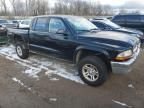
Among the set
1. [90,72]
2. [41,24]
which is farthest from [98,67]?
[41,24]

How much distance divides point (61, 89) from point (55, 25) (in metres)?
1.95

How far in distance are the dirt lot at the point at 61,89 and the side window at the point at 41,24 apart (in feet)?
4.11

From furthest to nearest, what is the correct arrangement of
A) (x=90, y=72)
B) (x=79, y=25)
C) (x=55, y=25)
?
(x=55, y=25)
(x=79, y=25)
(x=90, y=72)

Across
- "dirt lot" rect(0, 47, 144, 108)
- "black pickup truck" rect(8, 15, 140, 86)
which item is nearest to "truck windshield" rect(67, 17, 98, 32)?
"black pickup truck" rect(8, 15, 140, 86)

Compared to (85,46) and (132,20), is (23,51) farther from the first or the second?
(132,20)

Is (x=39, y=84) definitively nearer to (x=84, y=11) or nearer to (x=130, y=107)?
(x=130, y=107)

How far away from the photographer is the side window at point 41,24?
18.9 ft

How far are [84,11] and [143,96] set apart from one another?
62.9 metres

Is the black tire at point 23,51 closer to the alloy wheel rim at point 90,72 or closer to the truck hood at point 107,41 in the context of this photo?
the truck hood at point 107,41

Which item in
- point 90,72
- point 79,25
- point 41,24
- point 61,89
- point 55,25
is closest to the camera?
point 61,89

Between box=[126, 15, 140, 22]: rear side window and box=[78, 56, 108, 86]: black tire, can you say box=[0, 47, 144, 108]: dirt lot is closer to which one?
box=[78, 56, 108, 86]: black tire

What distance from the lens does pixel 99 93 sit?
4.32 m

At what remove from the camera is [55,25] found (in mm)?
5445

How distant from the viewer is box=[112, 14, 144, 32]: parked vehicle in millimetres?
11736
